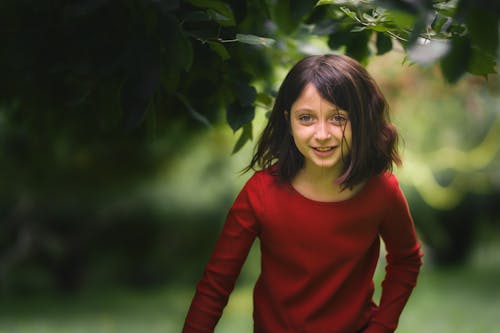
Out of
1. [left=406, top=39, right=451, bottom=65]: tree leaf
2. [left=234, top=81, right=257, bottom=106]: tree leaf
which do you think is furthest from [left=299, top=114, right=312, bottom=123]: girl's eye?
[left=406, top=39, right=451, bottom=65]: tree leaf

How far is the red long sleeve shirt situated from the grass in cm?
388

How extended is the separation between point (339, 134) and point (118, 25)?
622 millimetres

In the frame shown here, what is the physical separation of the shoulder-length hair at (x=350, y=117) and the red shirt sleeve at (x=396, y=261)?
10cm

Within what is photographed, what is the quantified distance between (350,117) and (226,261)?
51 cm

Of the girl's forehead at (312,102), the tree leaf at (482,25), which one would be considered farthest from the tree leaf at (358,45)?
the tree leaf at (482,25)

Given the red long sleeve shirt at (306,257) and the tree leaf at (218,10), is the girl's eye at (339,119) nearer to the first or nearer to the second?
the red long sleeve shirt at (306,257)

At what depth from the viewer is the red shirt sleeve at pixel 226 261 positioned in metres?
2.00

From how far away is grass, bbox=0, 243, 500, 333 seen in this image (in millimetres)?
5941

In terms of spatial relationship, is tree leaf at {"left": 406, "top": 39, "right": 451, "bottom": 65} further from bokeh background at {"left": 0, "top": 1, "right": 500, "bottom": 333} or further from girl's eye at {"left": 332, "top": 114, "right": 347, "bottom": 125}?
bokeh background at {"left": 0, "top": 1, "right": 500, "bottom": 333}

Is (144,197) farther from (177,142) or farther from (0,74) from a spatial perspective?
(0,74)

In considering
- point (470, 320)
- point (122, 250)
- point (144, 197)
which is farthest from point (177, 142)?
point (470, 320)

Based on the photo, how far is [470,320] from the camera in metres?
6.14

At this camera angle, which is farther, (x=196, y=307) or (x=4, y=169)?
(x=4, y=169)

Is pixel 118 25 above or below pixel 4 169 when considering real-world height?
above
